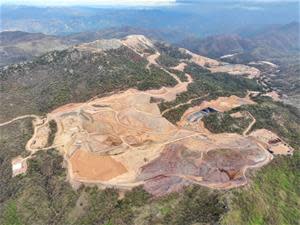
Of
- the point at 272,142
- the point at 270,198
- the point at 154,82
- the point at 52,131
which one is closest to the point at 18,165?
the point at 52,131

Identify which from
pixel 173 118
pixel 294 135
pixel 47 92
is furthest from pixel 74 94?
Answer: pixel 294 135

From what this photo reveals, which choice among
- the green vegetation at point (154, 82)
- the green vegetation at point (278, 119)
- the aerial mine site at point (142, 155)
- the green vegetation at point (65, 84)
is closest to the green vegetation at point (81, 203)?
the aerial mine site at point (142, 155)

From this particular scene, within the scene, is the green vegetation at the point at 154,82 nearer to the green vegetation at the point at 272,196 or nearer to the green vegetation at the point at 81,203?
the green vegetation at the point at 272,196

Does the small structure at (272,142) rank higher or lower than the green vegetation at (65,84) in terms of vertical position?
higher

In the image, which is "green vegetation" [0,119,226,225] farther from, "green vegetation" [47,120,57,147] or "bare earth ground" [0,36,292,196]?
"green vegetation" [47,120,57,147]

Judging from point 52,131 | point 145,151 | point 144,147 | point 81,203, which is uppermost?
point 145,151

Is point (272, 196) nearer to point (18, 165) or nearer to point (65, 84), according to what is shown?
point (18, 165)
